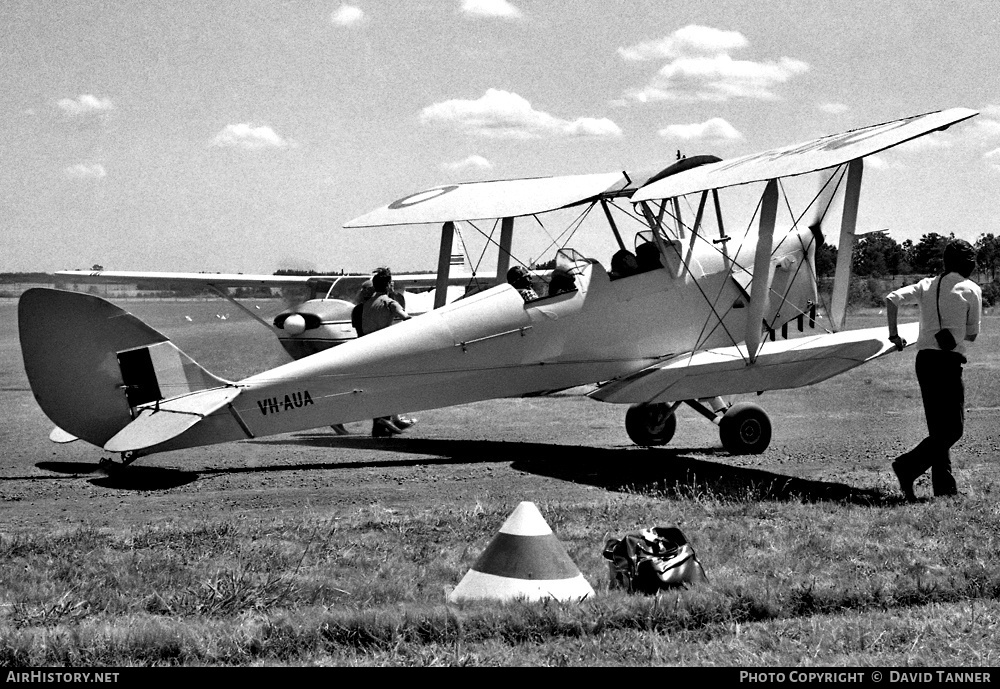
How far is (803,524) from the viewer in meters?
6.56

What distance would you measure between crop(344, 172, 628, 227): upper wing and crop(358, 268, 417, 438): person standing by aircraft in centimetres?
67

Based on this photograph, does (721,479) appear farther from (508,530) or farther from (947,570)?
(508,530)

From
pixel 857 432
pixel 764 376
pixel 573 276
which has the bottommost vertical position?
pixel 857 432

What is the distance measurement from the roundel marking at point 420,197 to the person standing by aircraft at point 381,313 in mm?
981

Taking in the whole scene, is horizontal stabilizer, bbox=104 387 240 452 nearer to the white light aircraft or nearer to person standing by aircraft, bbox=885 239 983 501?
the white light aircraft

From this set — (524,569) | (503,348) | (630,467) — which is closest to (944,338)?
(630,467)

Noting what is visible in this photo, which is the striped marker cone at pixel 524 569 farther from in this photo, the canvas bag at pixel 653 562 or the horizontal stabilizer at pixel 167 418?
the horizontal stabilizer at pixel 167 418

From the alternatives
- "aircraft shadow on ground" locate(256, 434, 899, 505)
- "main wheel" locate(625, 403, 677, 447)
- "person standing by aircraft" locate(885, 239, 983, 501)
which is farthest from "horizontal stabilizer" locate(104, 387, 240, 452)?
"person standing by aircraft" locate(885, 239, 983, 501)

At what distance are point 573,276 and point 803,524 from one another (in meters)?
4.31

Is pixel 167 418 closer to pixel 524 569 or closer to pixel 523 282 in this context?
pixel 523 282

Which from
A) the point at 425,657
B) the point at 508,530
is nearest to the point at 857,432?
the point at 508,530

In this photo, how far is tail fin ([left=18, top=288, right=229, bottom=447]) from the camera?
8.64 metres

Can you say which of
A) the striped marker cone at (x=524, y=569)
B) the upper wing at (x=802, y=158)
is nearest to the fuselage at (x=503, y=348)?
the upper wing at (x=802, y=158)

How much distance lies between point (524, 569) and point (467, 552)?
3.90 feet
